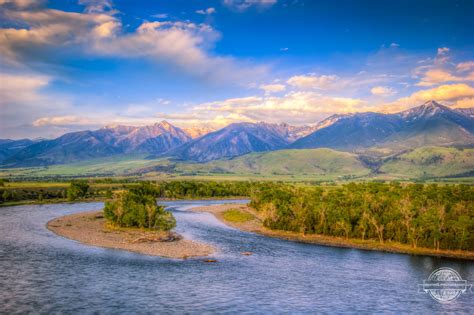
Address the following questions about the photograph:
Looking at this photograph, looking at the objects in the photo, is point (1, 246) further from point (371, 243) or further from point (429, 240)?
point (429, 240)

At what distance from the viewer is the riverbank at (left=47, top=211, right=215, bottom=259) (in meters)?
103

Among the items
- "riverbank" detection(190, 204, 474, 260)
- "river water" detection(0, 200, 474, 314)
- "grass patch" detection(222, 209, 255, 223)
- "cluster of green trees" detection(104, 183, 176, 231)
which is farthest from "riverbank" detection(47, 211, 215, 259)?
"grass patch" detection(222, 209, 255, 223)

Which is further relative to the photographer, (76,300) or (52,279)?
(52,279)

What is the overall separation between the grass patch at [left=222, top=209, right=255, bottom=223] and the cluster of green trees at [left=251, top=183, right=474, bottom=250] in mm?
19083

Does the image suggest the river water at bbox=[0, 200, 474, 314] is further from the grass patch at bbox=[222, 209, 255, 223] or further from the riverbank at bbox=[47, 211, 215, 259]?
the grass patch at bbox=[222, 209, 255, 223]

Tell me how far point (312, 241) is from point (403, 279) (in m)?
44.1

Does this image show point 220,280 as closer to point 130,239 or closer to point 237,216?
point 130,239

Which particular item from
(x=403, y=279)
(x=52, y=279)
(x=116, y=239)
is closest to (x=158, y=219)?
(x=116, y=239)

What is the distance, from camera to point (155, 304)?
63000 millimetres

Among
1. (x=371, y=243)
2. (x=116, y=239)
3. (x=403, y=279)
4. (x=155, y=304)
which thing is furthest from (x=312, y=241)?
(x=155, y=304)

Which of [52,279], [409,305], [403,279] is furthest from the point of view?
[403,279]

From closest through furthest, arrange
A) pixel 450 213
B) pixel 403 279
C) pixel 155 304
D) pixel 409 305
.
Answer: pixel 155 304 < pixel 409 305 < pixel 403 279 < pixel 450 213

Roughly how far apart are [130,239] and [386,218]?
80.6 m

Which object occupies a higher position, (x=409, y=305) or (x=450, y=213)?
(x=450, y=213)
